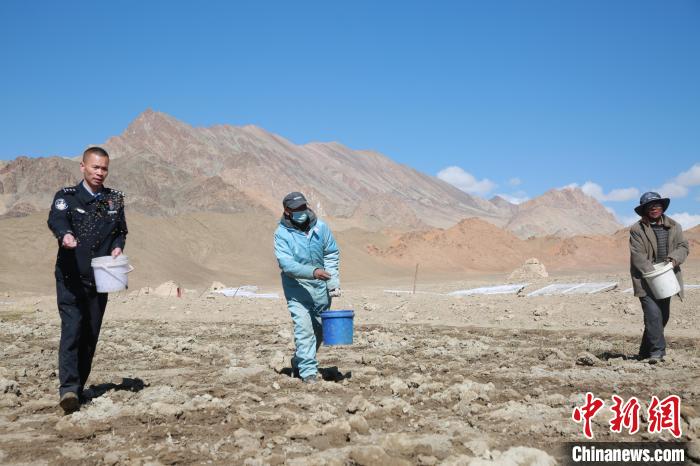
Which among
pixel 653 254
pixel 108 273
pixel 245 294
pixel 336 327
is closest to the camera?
pixel 108 273

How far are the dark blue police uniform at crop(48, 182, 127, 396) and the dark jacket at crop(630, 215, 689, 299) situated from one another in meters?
5.63

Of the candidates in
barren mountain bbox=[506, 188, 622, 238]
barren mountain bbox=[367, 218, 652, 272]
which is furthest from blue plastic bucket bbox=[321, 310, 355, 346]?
barren mountain bbox=[506, 188, 622, 238]

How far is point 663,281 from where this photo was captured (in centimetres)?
780

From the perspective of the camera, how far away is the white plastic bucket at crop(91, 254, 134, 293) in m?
5.48

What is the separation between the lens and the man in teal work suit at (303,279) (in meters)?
6.59

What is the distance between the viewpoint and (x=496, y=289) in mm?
22797

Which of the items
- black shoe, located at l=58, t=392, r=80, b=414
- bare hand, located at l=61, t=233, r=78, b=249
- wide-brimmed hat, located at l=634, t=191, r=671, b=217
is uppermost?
wide-brimmed hat, located at l=634, t=191, r=671, b=217

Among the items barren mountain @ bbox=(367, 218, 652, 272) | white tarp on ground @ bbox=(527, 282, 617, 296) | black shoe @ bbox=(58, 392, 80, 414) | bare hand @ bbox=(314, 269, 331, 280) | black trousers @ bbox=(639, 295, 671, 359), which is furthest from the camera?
barren mountain @ bbox=(367, 218, 652, 272)

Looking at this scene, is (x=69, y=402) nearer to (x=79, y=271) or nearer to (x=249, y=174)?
(x=79, y=271)

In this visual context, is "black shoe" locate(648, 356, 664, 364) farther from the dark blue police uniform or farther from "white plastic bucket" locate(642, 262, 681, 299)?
the dark blue police uniform

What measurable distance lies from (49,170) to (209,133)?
6826 centimetres

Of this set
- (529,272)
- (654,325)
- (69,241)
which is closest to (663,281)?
(654,325)

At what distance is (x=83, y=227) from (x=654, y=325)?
609 cm

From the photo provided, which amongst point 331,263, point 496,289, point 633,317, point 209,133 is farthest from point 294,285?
point 209,133
